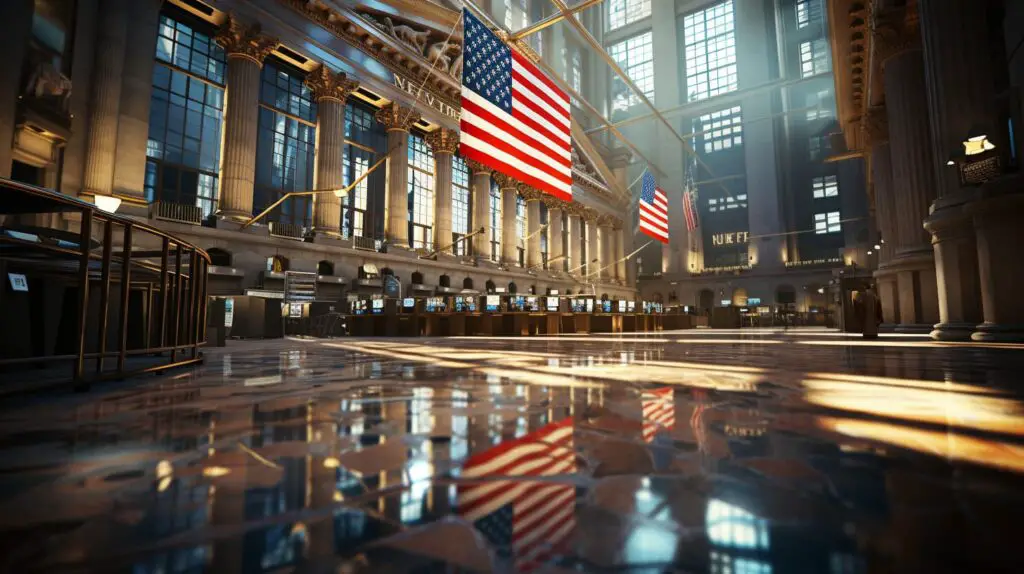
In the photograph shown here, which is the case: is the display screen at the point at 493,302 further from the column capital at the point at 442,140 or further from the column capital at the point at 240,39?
the column capital at the point at 240,39

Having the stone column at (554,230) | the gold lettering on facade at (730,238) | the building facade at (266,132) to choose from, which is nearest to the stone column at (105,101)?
the building facade at (266,132)

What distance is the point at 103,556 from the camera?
0.80 metres

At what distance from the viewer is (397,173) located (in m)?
23.9

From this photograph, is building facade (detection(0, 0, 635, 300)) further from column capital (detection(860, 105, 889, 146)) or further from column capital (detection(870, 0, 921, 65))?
column capital (detection(860, 105, 889, 146))

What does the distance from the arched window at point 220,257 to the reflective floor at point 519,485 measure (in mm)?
16863

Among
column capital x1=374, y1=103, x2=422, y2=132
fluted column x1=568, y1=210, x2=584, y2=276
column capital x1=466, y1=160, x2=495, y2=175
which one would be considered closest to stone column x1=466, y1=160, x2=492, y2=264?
column capital x1=466, y1=160, x2=495, y2=175

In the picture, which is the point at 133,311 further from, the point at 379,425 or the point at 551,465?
the point at 551,465

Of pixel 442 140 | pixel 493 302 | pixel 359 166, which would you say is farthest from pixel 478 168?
pixel 493 302

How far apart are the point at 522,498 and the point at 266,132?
2410 cm

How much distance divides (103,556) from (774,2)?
51442mm

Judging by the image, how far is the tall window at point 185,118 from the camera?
1773cm

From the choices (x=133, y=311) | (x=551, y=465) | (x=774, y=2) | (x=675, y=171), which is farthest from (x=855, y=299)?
(x=774, y=2)

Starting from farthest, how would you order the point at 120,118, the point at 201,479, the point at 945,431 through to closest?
the point at 120,118 → the point at 945,431 → the point at 201,479

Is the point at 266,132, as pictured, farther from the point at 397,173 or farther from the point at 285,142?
the point at 397,173
